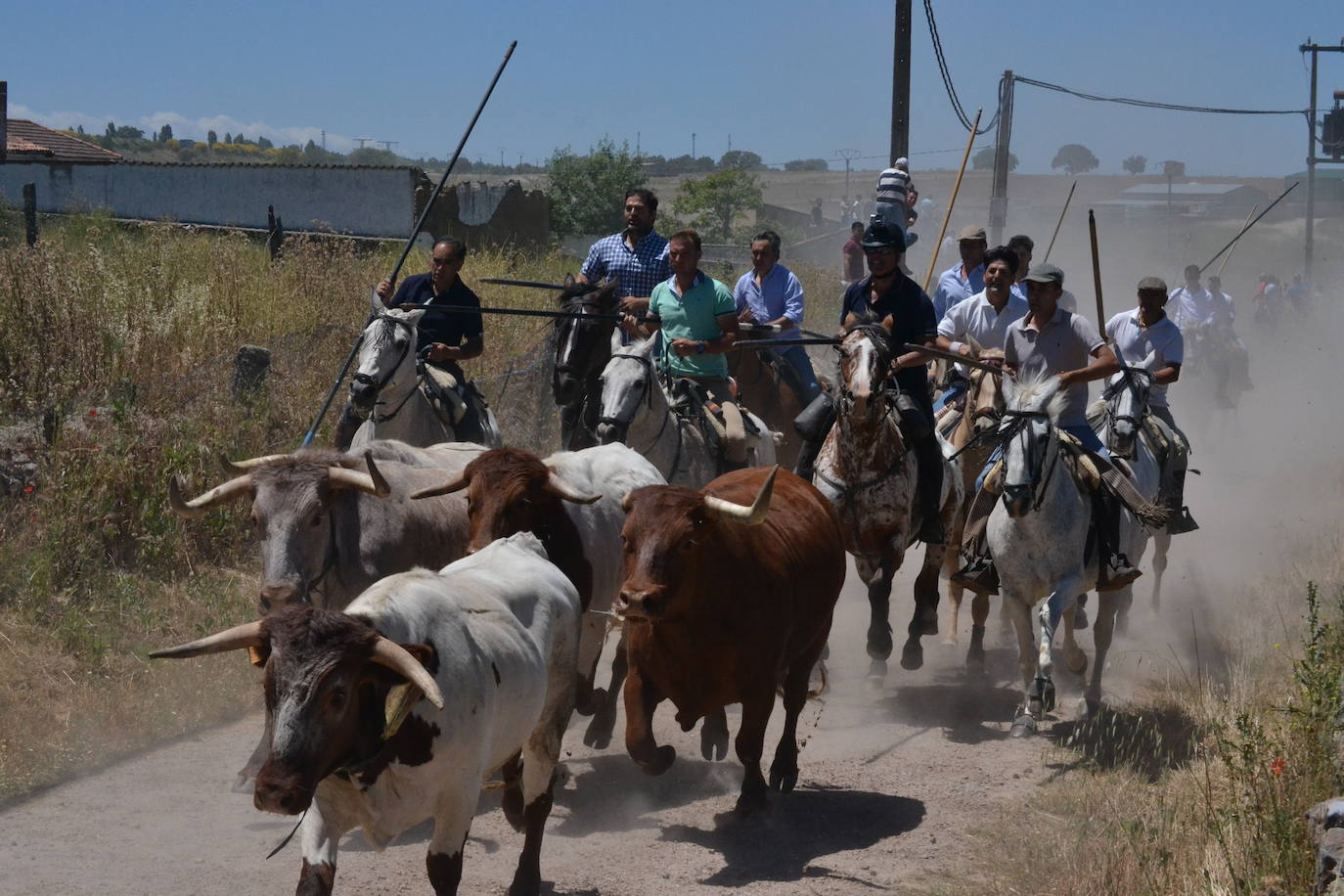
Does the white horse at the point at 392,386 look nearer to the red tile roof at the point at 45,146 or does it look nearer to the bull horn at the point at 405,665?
the bull horn at the point at 405,665

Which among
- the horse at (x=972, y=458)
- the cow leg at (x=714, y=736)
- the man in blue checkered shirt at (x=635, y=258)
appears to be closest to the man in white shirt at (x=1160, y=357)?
the horse at (x=972, y=458)

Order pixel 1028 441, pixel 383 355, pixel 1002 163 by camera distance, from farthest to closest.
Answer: pixel 1002 163 → pixel 383 355 → pixel 1028 441

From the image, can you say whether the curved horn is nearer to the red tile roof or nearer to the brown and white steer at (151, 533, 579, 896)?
the brown and white steer at (151, 533, 579, 896)

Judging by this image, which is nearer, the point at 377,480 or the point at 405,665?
the point at 405,665

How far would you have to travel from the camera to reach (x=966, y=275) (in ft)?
45.0

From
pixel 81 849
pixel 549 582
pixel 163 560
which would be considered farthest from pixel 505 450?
pixel 163 560

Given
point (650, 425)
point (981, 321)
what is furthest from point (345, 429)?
point (981, 321)

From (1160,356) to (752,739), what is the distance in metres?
6.42

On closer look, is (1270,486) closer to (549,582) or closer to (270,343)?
(270,343)

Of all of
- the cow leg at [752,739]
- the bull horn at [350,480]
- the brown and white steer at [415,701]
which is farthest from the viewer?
the cow leg at [752,739]

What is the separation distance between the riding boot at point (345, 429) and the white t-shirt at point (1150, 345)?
629 centimetres

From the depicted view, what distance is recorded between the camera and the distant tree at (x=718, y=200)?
44906mm

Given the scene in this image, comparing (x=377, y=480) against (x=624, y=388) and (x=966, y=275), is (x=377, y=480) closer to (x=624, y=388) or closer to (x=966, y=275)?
(x=624, y=388)

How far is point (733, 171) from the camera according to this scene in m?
46.2
